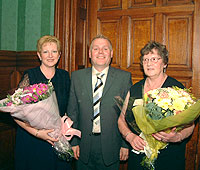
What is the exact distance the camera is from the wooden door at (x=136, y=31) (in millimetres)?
2340

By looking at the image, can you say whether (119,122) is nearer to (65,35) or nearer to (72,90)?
(72,90)

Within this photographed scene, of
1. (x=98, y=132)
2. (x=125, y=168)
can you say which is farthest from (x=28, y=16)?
(x=125, y=168)

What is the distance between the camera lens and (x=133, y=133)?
1910mm

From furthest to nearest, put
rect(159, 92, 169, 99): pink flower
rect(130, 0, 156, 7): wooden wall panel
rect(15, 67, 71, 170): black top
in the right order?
rect(130, 0, 156, 7): wooden wall panel → rect(15, 67, 71, 170): black top → rect(159, 92, 169, 99): pink flower

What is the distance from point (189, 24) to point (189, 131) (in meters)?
1.24

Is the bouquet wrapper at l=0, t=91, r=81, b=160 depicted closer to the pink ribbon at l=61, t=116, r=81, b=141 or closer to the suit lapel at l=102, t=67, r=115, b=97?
the pink ribbon at l=61, t=116, r=81, b=141

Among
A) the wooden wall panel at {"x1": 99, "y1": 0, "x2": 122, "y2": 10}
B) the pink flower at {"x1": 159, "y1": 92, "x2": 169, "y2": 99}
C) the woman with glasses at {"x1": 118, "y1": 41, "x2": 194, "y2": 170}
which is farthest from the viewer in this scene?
the wooden wall panel at {"x1": 99, "y1": 0, "x2": 122, "y2": 10}

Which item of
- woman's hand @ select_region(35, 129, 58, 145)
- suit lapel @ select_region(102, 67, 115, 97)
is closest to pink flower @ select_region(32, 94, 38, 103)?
woman's hand @ select_region(35, 129, 58, 145)

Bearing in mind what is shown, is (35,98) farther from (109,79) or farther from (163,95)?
(163,95)

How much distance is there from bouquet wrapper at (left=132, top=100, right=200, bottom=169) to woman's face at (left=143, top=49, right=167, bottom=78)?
570 mm

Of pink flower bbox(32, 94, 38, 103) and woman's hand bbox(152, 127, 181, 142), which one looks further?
pink flower bbox(32, 94, 38, 103)

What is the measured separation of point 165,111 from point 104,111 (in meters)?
Answer: 0.83

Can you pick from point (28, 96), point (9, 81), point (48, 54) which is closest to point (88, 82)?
point (48, 54)

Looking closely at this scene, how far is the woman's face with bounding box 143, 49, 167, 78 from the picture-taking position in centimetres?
191
